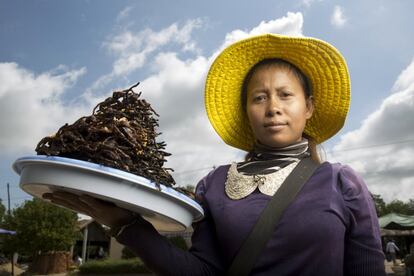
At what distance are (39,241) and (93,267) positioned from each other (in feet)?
17.4

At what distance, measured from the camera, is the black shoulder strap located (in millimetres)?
1645

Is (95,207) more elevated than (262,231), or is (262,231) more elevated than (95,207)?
(95,207)

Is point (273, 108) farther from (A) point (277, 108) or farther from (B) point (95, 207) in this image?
(B) point (95, 207)

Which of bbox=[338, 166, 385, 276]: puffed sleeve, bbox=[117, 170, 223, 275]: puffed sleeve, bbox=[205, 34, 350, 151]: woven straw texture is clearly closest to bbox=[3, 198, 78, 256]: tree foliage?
bbox=[205, 34, 350, 151]: woven straw texture

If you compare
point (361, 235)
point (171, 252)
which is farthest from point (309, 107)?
point (171, 252)

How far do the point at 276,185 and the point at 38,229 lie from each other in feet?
96.3

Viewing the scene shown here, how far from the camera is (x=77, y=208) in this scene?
156 cm

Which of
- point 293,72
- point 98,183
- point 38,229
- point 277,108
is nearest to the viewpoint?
point 98,183

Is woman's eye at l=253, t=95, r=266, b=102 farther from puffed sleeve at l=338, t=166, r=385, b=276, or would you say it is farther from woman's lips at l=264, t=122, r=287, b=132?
puffed sleeve at l=338, t=166, r=385, b=276

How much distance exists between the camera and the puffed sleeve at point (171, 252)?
1.65 m

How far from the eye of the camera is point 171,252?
67.4 inches

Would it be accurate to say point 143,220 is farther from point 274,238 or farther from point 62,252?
point 62,252

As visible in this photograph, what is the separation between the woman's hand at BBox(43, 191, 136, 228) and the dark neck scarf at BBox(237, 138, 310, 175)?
2.23 feet

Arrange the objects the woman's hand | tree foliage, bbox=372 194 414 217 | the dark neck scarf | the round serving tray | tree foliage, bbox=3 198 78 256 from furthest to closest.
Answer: tree foliage, bbox=372 194 414 217, tree foliage, bbox=3 198 78 256, the dark neck scarf, the woman's hand, the round serving tray
